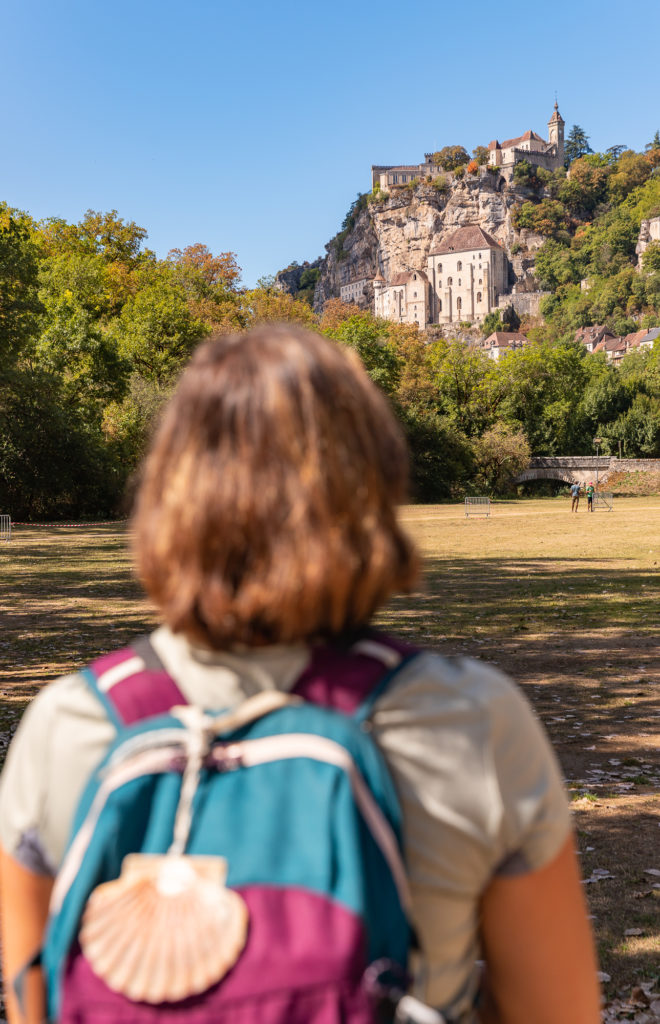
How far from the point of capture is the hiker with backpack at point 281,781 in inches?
44.4

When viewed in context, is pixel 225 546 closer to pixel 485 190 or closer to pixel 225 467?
pixel 225 467

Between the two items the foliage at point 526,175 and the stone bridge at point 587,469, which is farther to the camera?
the foliage at point 526,175

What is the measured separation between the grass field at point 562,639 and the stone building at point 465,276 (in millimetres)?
137982

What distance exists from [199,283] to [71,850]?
227 feet

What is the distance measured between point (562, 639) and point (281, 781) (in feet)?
37.6

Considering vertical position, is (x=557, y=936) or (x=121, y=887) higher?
(x=121, y=887)

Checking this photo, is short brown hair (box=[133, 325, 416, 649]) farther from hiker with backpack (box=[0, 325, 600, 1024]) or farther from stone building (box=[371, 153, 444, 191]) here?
stone building (box=[371, 153, 444, 191])

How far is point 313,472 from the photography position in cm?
119

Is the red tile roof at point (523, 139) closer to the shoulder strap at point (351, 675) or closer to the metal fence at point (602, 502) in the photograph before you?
the metal fence at point (602, 502)

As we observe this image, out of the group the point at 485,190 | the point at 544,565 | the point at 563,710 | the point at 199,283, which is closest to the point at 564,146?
the point at 485,190

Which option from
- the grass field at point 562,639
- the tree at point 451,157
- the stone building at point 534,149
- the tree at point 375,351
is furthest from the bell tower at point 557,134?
the grass field at point 562,639

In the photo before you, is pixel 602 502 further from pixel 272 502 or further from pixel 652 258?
pixel 652 258

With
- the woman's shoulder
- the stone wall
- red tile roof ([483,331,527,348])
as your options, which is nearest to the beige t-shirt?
the woman's shoulder

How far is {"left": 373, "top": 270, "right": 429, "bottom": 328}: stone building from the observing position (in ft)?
530
